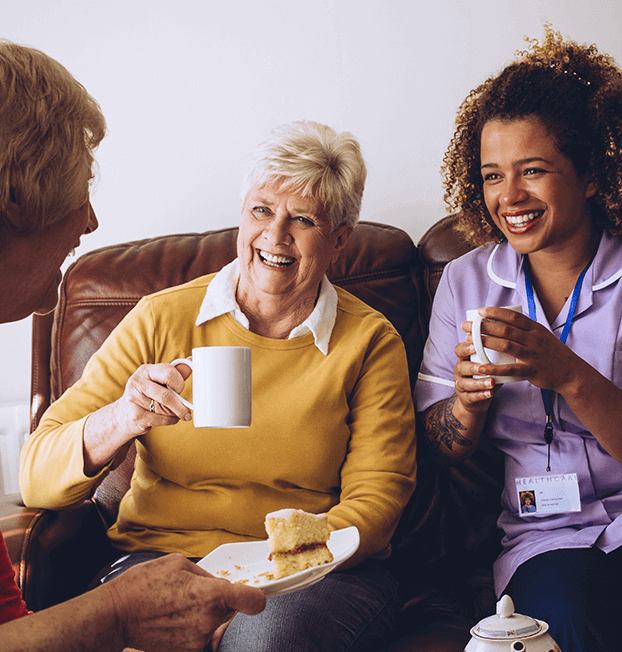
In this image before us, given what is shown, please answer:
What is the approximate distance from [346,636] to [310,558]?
25cm

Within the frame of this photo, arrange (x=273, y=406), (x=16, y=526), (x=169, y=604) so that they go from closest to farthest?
(x=169, y=604) → (x=16, y=526) → (x=273, y=406)

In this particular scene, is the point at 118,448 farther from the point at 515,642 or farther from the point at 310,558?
the point at 515,642

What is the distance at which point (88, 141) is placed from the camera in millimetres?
944

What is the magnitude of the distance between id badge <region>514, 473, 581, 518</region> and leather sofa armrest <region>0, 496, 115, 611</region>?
100 centimetres

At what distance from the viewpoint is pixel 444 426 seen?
5.11 feet

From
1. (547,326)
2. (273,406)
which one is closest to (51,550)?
(273,406)

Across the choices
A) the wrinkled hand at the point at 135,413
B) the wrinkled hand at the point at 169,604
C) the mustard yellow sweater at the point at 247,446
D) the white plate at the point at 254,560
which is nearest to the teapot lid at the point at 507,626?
the white plate at the point at 254,560

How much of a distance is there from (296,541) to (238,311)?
61 centimetres

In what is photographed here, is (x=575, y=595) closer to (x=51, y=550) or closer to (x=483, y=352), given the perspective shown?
(x=483, y=352)

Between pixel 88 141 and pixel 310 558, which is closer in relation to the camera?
pixel 88 141

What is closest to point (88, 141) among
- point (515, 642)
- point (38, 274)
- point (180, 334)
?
point (38, 274)

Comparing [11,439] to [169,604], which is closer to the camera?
[169,604]

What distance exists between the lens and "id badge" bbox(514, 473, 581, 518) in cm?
143

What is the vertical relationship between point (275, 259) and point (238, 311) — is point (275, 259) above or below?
above
